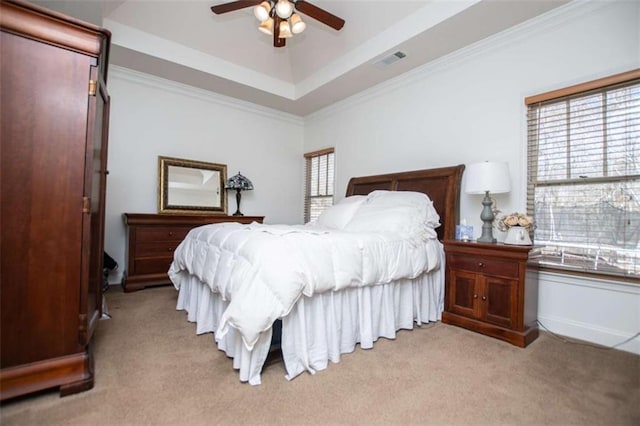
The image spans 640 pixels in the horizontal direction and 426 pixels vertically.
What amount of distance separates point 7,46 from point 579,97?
147 inches

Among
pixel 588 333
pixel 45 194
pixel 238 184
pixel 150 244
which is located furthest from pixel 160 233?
pixel 588 333

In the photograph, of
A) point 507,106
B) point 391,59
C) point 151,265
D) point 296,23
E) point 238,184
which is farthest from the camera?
point 238,184

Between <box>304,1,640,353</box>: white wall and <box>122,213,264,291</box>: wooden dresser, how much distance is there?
2.60 meters

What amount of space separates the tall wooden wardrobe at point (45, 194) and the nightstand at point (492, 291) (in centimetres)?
263

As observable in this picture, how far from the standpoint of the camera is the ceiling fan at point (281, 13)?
2602 millimetres

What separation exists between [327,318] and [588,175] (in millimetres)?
2378

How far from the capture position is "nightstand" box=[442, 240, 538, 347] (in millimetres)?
2291

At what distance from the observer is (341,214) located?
3.35 metres

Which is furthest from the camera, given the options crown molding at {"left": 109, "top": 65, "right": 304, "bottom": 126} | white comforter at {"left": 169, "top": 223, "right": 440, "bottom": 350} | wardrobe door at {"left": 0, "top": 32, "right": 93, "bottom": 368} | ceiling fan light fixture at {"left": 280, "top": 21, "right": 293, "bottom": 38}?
crown molding at {"left": 109, "top": 65, "right": 304, "bottom": 126}

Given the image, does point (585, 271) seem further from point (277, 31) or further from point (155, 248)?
point (155, 248)

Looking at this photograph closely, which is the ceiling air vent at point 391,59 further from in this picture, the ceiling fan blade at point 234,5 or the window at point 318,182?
the window at point 318,182

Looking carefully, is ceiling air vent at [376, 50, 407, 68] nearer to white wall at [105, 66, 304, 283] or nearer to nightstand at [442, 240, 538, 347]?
nightstand at [442, 240, 538, 347]

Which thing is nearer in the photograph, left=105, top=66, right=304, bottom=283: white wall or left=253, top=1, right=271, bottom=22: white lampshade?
left=253, top=1, right=271, bottom=22: white lampshade

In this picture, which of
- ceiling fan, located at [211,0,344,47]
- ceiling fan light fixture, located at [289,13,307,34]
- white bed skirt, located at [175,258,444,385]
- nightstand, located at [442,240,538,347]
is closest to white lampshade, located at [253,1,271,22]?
ceiling fan, located at [211,0,344,47]
